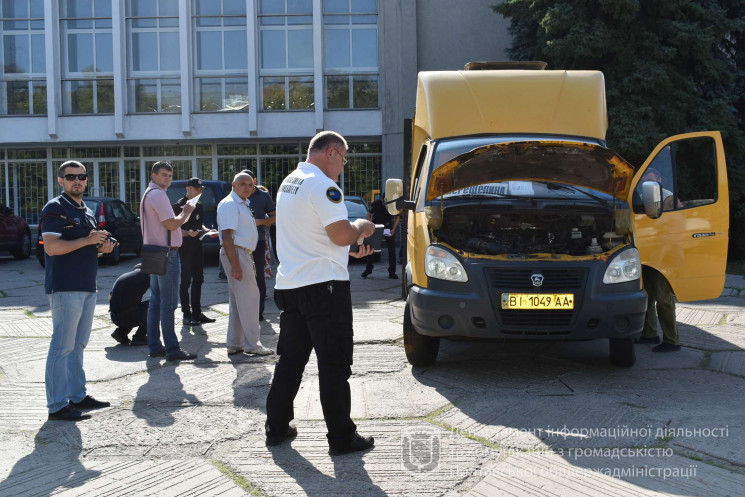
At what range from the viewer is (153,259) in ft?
21.1

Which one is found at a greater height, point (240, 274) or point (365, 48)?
point (365, 48)

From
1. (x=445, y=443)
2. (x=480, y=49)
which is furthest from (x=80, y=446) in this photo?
(x=480, y=49)

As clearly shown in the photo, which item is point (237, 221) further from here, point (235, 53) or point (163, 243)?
point (235, 53)

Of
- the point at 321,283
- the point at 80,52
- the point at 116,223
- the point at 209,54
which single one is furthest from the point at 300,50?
the point at 321,283

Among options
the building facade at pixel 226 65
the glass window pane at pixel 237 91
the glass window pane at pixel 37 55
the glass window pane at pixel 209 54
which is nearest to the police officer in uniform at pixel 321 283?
the building facade at pixel 226 65

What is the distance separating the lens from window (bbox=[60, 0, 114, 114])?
24.6 metres

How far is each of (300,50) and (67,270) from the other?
817 inches

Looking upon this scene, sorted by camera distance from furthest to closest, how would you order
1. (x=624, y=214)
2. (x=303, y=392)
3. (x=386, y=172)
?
(x=386, y=172), (x=624, y=214), (x=303, y=392)

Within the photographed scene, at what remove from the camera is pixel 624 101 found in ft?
56.0

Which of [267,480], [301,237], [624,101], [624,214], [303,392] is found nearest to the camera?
[267,480]

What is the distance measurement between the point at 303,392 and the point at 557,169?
2.89 meters

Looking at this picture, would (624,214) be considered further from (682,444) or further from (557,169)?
(682,444)

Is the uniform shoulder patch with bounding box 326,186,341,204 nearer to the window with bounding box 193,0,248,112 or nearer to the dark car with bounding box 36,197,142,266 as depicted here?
the dark car with bounding box 36,197,142,266

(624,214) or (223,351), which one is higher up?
(624,214)
